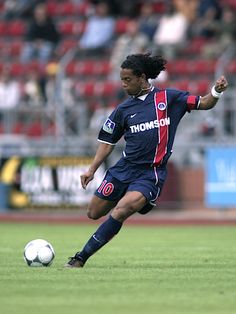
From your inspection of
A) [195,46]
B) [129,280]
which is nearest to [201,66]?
[195,46]

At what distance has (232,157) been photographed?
21141 millimetres

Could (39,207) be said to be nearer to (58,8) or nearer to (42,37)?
(42,37)

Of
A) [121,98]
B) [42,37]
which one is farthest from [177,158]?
[42,37]

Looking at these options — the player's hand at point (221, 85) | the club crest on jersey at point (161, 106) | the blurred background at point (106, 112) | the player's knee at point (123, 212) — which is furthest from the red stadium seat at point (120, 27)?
the player's knee at point (123, 212)

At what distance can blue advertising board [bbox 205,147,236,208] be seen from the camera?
2116 cm

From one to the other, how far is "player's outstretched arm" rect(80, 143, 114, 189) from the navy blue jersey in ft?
0.24

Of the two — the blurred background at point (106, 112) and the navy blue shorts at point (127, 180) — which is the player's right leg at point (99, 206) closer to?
the navy blue shorts at point (127, 180)

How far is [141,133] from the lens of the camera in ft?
35.8

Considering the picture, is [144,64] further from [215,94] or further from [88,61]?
[88,61]

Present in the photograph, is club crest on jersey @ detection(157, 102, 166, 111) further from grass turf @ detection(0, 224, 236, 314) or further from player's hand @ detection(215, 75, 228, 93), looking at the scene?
grass turf @ detection(0, 224, 236, 314)

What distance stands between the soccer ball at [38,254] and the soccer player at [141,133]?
0.79 feet

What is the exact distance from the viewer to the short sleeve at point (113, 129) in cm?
1106

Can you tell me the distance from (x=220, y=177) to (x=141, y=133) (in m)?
10.7

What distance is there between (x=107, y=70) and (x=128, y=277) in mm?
14536
